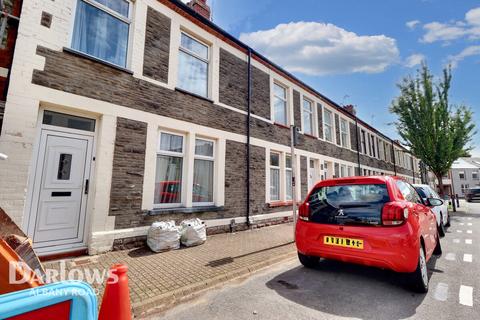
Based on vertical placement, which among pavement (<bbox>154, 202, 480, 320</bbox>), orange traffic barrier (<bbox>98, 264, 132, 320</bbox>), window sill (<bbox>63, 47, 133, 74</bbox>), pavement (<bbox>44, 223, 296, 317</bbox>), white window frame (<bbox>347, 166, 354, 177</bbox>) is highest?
window sill (<bbox>63, 47, 133, 74</bbox>)

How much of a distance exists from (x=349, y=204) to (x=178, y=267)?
3.19 metres

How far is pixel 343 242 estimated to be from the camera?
11.9ft

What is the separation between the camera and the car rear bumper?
322cm

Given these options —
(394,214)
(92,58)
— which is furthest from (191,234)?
(92,58)

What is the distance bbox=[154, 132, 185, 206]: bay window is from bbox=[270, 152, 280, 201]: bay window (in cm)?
438

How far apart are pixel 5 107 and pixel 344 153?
15904 millimetres

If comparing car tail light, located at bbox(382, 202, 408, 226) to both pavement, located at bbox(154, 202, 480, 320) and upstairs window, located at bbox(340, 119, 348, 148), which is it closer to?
pavement, located at bbox(154, 202, 480, 320)

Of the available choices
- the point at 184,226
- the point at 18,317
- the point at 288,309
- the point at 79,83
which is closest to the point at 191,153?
the point at 184,226

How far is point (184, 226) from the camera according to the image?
5910 millimetres

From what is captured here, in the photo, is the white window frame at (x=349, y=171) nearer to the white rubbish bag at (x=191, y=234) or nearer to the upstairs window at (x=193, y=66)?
the upstairs window at (x=193, y=66)

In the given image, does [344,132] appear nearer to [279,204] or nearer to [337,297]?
[279,204]

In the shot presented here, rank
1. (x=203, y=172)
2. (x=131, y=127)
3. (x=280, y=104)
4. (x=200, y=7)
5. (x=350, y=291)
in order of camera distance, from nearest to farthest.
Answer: (x=350, y=291), (x=131, y=127), (x=203, y=172), (x=200, y=7), (x=280, y=104)

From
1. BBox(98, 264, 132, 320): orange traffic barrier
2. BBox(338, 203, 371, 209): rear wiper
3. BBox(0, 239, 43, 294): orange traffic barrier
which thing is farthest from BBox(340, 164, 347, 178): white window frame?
BBox(0, 239, 43, 294): orange traffic barrier

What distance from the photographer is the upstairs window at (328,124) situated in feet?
47.7
